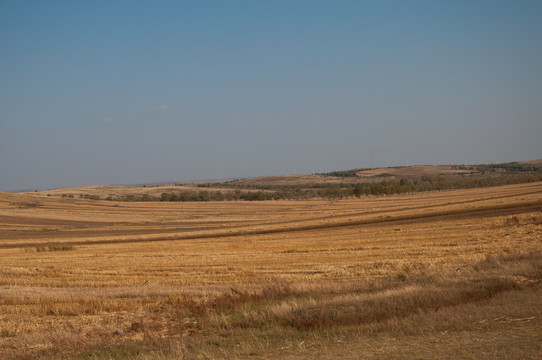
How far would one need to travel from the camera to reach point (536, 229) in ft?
84.2

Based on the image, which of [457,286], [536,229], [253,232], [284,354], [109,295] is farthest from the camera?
[253,232]

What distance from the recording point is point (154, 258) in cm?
2855

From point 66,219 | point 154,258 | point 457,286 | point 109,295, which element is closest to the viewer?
point 457,286

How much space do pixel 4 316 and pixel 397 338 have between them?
443 inches

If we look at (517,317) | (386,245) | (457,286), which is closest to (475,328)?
(517,317)

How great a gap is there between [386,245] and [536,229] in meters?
8.18

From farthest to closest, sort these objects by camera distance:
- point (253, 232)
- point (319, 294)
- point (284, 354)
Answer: point (253, 232) → point (319, 294) → point (284, 354)

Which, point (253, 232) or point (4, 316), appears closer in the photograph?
point (4, 316)

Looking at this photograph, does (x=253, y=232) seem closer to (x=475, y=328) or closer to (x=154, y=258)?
(x=154, y=258)

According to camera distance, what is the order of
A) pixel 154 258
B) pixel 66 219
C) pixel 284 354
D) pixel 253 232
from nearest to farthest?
pixel 284 354 < pixel 154 258 < pixel 253 232 < pixel 66 219

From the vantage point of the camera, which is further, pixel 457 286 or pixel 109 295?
pixel 109 295

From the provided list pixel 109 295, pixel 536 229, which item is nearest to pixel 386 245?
pixel 536 229

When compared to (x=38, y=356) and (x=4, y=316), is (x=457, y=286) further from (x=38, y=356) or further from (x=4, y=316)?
(x=4, y=316)

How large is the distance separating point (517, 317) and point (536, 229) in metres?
19.2
